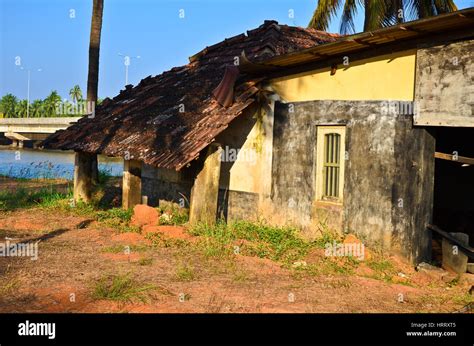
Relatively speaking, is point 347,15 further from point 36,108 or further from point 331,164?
point 36,108

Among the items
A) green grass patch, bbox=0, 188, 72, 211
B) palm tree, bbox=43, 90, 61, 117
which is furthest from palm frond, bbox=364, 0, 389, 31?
palm tree, bbox=43, 90, 61, 117

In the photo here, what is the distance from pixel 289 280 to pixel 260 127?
4560mm

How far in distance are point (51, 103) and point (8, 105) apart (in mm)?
11009

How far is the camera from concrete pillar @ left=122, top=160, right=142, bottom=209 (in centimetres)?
1409

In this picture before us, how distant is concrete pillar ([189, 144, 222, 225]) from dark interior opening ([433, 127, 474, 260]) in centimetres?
539

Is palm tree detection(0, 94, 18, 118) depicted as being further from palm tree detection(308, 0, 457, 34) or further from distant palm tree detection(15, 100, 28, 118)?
palm tree detection(308, 0, 457, 34)

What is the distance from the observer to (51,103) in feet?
273

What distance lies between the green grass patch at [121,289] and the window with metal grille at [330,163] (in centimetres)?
438

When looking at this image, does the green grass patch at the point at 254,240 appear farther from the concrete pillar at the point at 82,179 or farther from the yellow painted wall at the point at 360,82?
the concrete pillar at the point at 82,179

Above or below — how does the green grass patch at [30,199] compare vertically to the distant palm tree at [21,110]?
below

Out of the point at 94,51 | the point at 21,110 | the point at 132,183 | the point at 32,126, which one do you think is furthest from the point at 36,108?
the point at 132,183

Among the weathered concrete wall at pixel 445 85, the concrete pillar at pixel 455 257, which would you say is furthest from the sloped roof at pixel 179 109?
the concrete pillar at pixel 455 257

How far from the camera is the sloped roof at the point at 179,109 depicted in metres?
10.8

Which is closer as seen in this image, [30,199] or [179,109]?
[179,109]
